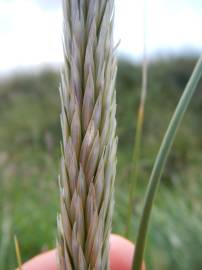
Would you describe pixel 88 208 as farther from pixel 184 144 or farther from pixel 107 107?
pixel 184 144

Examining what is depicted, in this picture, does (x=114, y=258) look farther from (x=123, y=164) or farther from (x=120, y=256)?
(x=123, y=164)

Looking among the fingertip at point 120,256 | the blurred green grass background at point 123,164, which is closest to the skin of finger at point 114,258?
the fingertip at point 120,256

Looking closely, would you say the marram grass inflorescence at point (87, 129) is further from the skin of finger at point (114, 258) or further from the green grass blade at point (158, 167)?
the skin of finger at point (114, 258)

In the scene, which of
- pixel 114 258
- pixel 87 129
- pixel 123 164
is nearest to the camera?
pixel 87 129

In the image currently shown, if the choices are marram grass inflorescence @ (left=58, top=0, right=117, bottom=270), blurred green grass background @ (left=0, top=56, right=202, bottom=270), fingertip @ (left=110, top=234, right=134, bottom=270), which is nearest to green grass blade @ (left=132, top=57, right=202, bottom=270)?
marram grass inflorescence @ (left=58, top=0, right=117, bottom=270)

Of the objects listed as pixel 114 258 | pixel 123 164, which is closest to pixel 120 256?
pixel 114 258

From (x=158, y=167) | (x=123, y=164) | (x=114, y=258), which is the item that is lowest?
(x=123, y=164)
